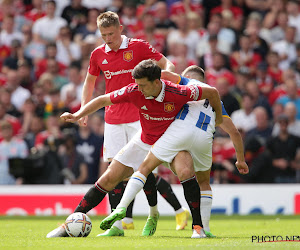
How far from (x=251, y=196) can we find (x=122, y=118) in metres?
5.29

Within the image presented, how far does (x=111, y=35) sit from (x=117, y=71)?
0.51 m

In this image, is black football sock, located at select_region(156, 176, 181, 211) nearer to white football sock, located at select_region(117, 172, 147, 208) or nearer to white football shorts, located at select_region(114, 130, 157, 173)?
white football shorts, located at select_region(114, 130, 157, 173)

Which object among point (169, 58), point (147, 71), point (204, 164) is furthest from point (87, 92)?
point (169, 58)

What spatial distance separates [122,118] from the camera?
821cm

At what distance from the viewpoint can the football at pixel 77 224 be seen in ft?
23.3

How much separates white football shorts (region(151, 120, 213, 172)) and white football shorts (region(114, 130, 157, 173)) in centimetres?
37

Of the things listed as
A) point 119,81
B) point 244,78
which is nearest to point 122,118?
point 119,81

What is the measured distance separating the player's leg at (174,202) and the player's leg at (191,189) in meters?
2.14

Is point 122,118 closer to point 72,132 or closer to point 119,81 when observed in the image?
point 119,81

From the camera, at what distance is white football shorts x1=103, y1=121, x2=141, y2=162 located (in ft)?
26.9

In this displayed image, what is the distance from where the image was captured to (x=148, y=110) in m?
7.02

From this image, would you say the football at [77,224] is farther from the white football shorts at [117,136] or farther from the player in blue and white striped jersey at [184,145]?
the white football shorts at [117,136]

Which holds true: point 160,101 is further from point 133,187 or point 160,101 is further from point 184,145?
point 133,187

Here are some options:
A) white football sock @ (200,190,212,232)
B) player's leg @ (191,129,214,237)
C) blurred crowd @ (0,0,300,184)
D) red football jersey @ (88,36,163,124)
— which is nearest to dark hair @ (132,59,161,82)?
player's leg @ (191,129,214,237)
